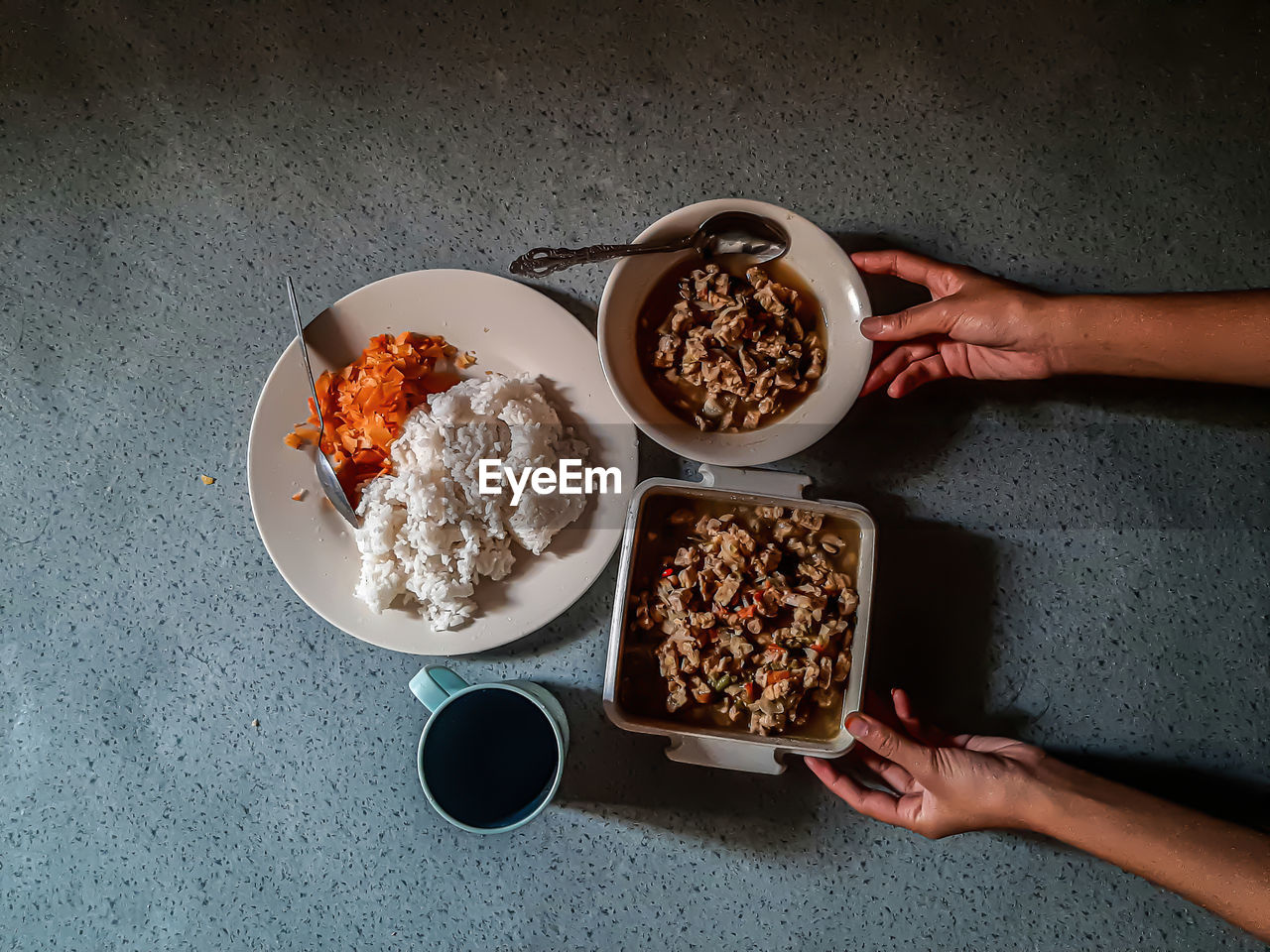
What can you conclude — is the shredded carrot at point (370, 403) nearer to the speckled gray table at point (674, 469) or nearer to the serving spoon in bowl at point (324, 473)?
the serving spoon in bowl at point (324, 473)

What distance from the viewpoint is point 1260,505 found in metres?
1.23

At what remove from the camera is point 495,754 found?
1.07m

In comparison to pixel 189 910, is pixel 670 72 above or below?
above

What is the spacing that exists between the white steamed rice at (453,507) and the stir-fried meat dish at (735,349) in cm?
22

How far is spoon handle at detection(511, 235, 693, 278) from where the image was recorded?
1076mm

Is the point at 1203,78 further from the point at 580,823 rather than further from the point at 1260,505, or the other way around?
the point at 580,823

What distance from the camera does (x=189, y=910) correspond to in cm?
125

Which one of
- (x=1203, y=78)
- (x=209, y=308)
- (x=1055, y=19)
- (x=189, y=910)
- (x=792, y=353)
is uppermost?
(x=1055, y=19)

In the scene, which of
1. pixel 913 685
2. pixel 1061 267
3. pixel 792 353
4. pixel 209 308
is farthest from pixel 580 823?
pixel 1061 267

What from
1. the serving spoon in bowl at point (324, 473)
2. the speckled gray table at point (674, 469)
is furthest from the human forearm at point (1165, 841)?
the serving spoon in bowl at point (324, 473)

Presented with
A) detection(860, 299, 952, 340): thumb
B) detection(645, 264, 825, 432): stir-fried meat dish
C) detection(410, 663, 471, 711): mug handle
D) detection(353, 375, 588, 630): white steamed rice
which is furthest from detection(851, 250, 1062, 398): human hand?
detection(410, 663, 471, 711): mug handle

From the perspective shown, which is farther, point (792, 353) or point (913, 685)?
point (913, 685)

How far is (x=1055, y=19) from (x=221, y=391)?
1.49 m
